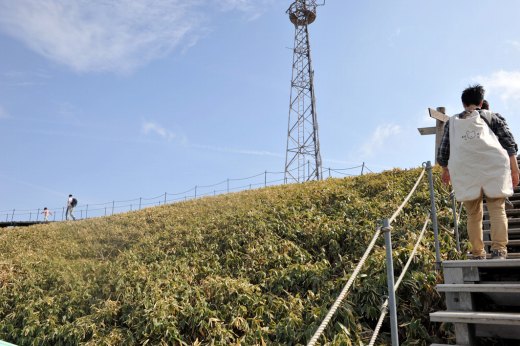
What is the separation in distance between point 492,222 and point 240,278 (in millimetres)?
3765

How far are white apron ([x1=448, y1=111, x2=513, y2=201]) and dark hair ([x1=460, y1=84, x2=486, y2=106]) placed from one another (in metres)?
0.15

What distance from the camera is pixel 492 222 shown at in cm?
400

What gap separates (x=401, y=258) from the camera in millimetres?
5297

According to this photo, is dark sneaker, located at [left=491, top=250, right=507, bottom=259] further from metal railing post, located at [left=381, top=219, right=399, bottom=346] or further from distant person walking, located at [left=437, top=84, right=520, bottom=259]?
metal railing post, located at [left=381, top=219, right=399, bottom=346]

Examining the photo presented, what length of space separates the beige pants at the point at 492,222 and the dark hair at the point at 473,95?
106cm

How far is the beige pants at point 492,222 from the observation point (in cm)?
393

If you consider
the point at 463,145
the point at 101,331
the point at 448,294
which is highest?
the point at 463,145

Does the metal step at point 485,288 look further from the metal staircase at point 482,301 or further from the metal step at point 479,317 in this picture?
the metal step at point 479,317

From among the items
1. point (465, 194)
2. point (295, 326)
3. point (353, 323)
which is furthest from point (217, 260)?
point (465, 194)

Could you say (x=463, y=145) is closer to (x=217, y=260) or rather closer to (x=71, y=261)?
(x=217, y=260)

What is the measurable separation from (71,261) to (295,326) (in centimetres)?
672

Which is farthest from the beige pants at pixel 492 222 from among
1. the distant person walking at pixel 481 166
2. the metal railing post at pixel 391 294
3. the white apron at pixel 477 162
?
the metal railing post at pixel 391 294

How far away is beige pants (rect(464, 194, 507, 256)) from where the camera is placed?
12.9ft

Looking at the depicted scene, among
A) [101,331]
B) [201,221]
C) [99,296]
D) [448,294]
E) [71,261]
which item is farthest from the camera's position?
[201,221]
